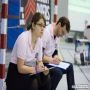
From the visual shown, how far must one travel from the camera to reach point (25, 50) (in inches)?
101

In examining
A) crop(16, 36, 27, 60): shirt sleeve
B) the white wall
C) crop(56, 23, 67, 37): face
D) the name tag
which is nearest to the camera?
crop(16, 36, 27, 60): shirt sleeve

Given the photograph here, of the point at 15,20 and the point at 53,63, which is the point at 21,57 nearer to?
the point at 53,63

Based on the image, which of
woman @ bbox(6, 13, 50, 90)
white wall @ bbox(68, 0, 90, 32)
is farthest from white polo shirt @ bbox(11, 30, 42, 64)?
white wall @ bbox(68, 0, 90, 32)

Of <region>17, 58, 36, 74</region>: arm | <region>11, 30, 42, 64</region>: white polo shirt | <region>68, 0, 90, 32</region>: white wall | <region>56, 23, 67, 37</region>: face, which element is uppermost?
<region>68, 0, 90, 32</region>: white wall

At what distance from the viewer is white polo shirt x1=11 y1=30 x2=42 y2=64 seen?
8.28 feet

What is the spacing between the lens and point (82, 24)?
960cm

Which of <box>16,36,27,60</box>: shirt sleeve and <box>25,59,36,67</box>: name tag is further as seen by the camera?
<box>25,59,36,67</box>: name tag

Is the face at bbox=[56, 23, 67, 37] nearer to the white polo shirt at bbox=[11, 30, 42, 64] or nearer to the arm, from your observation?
the white polo shirt at bbox=[11, 30, 42, 64]

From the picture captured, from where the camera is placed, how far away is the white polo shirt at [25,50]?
252 cm

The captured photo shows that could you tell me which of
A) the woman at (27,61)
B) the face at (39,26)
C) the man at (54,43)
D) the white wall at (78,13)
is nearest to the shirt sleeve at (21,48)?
the woman at (27,61)

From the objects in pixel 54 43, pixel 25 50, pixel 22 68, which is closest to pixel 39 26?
pixel 25 50

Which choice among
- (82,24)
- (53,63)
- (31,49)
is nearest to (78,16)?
(82,24)

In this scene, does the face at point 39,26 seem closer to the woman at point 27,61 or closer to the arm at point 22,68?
the woman at point 27,61

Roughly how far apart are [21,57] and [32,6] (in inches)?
73.0
